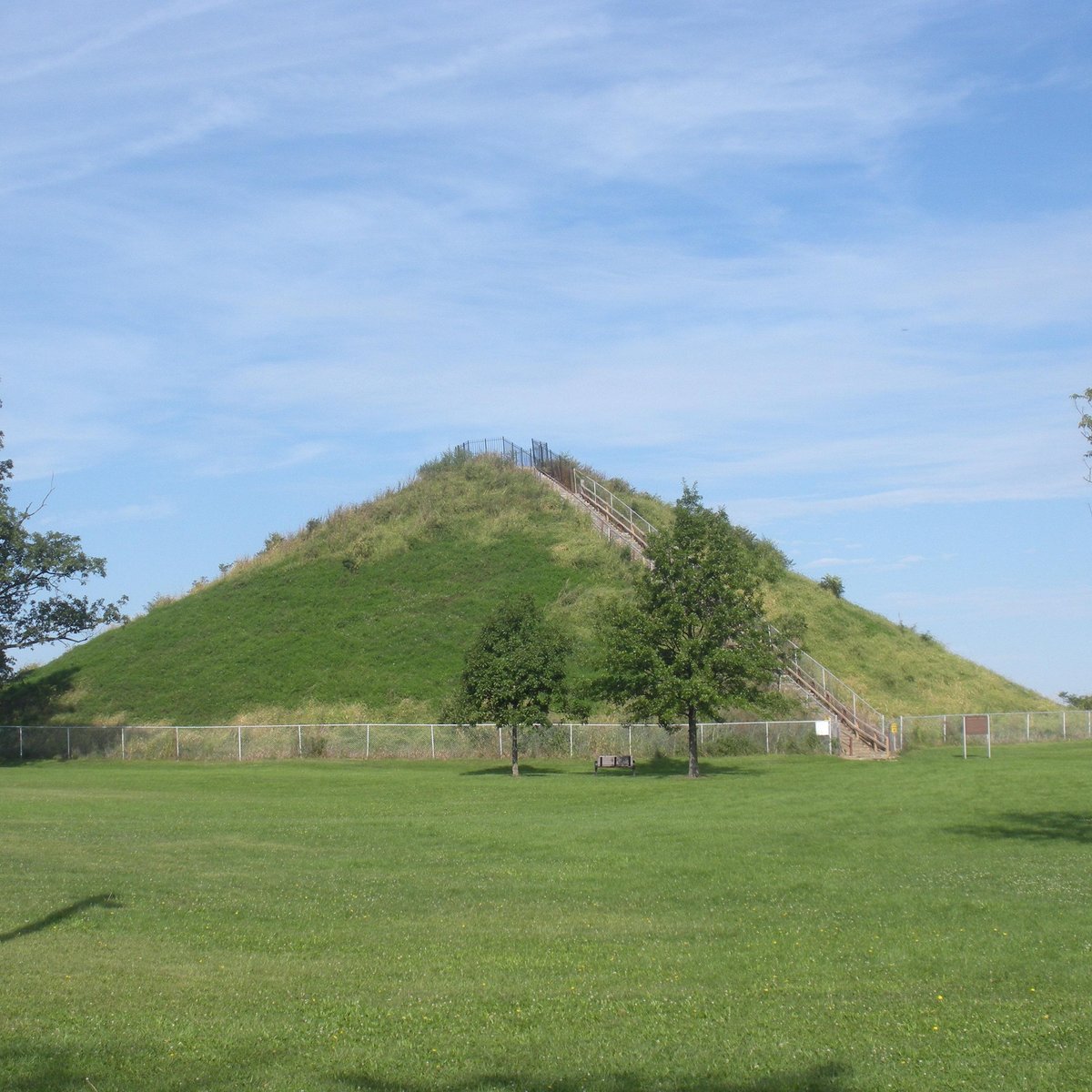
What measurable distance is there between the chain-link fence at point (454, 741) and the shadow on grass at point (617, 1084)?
126 feet

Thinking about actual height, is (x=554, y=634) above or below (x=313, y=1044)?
above

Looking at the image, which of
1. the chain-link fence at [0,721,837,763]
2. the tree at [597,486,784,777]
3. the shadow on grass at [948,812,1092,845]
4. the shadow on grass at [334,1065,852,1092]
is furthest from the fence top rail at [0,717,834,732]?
the shadow on grass at [334,1065,852,1092]

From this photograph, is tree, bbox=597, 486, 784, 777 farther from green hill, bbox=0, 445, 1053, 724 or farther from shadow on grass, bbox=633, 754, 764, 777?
green hill, bbox=0, 445, 1053, 724

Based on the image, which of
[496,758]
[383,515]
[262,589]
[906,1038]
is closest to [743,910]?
[906,1038]

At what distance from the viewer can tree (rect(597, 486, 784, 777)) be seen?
4072cm

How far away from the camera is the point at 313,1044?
9242 mm

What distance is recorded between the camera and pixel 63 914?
48.3ft

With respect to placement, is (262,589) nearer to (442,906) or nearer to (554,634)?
(554,634)

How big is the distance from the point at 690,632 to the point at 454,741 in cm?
1214

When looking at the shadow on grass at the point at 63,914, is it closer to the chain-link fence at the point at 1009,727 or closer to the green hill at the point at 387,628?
the green hill at the point at 387,628

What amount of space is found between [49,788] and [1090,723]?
50.2 meters

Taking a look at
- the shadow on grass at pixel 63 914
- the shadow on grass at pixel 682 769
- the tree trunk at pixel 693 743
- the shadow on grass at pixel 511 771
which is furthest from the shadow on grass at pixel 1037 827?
the shadow on grass at pixel 511 771

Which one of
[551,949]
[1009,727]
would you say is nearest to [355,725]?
[1009,727]

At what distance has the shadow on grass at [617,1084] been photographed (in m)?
8.16
